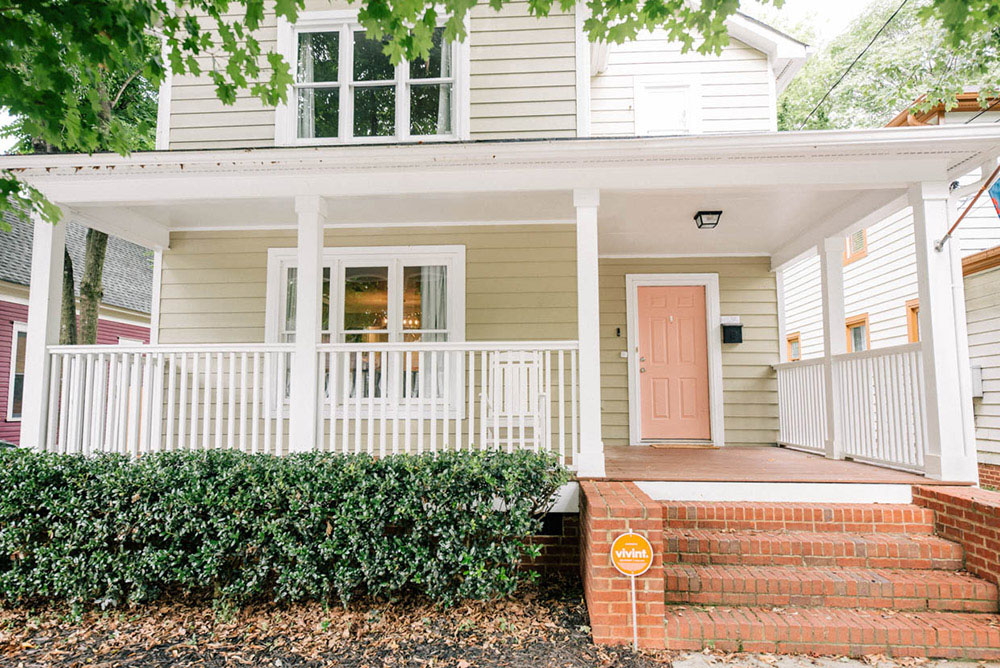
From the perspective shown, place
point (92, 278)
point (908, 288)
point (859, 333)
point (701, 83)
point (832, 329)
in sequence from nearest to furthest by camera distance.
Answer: point (832, 329) < point (701, 83) < point (908, 288) < point (92, 278) < point (859, 333)

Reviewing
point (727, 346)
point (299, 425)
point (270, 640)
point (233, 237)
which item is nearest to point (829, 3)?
point (727, 346)

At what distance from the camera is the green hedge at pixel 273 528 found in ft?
11.9

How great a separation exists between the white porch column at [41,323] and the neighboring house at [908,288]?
7274 mm

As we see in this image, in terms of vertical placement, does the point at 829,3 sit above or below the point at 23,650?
above

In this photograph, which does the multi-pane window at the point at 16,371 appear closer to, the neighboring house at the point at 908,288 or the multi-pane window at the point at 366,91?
the multi-pane window at the point at 366,91

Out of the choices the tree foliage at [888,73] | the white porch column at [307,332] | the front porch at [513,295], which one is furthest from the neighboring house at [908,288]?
the white porch column at [307,332]

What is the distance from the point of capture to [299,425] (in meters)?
4.73

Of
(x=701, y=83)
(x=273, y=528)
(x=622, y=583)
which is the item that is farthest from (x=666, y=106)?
(x=273, y=528)

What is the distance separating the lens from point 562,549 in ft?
14.5

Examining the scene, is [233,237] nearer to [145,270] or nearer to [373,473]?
[373,473]

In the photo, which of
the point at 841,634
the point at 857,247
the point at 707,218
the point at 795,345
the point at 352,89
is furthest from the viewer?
the point at 795,345

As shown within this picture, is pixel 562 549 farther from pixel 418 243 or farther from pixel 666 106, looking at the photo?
pixel 666 106

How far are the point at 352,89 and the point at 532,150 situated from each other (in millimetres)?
2926

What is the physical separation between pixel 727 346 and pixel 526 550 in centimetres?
466
